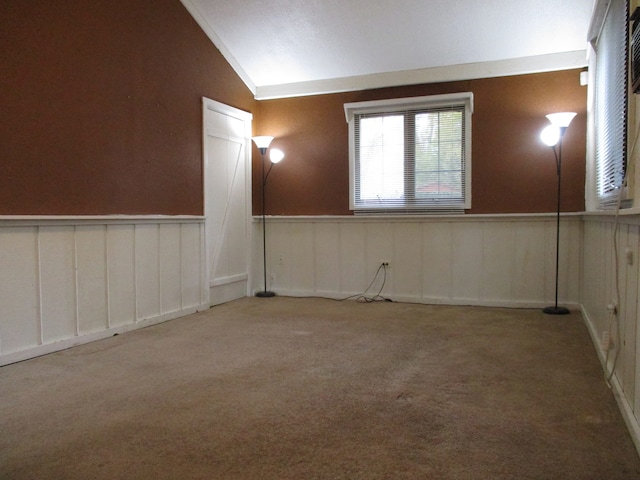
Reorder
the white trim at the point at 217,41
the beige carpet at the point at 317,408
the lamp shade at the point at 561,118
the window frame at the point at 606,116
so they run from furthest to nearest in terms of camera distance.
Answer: the white trim at the point at 217,41 < the lamp shade at the point at 561,118 < the window frame at the point at 606,116 < the beige carpet at the point at 317,408

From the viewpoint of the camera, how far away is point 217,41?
4.49 m

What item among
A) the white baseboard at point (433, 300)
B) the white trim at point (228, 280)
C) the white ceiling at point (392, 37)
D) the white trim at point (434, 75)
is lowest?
the white baseboard at point (433, 300)

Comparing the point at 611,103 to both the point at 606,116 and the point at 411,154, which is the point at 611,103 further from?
the point at 411,154

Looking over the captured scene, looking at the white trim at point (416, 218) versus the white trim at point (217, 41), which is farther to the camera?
the white trim at point (416, 218)

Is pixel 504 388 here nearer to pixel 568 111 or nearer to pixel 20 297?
pixel 20 297

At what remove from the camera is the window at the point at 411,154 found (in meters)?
4.53

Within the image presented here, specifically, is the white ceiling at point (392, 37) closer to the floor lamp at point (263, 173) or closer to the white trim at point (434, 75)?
the white trim at point (434, 75)

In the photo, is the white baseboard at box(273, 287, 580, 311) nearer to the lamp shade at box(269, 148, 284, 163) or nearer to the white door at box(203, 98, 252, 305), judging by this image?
the white door at box(203, 98, 252, 305)

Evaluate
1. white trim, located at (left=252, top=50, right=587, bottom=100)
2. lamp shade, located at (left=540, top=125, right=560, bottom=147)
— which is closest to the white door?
white trim, located at (left=252, top=50, right=587, bottom=100)

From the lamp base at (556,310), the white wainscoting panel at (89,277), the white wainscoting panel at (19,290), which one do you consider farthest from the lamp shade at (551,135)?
the white wainscoting panel at (19,290)

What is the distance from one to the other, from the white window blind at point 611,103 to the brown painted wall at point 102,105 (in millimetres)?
3206

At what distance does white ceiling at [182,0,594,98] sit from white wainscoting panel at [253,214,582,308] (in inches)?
57.4

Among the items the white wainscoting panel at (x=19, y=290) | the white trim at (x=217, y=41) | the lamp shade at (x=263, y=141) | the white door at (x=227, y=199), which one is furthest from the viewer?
Answer: the lamp shade at (x=263, y=141)

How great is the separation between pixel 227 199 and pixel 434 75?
7.90 feet
